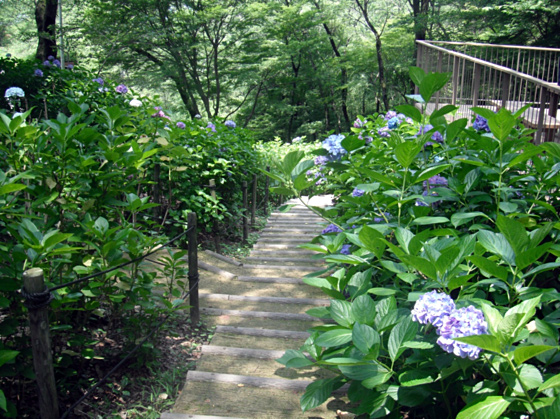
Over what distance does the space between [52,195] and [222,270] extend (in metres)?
2.73

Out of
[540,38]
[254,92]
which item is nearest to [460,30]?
[540,38]

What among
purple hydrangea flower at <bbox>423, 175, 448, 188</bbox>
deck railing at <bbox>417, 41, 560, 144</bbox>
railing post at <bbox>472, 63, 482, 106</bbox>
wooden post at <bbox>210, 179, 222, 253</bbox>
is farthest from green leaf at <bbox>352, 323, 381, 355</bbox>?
railing post at <bbox>472, 63, 482, 106</bbox>

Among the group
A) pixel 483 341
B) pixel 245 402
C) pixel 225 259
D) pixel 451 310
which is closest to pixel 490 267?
pixel 451 310

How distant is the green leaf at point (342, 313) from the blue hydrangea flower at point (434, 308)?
31 cm

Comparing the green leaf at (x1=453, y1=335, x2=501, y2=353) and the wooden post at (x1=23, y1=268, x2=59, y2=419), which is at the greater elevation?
the green leaf at (x1=453, y1=335, x2=501, y2=353)

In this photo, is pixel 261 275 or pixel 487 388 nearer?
pixel 487 388

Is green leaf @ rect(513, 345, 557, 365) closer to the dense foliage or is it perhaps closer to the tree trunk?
the dense foliage

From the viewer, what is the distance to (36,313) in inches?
59.7

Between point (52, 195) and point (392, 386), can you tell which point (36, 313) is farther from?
point (392, 386)

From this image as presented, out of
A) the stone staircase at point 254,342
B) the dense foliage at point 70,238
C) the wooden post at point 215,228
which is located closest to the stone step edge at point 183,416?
the stone staircase at point 254,342

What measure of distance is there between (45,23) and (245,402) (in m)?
9.68

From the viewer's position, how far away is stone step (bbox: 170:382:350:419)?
225 cm

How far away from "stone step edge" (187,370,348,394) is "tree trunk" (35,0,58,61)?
8.65m

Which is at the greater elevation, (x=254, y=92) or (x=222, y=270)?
(x=254, y=92)
